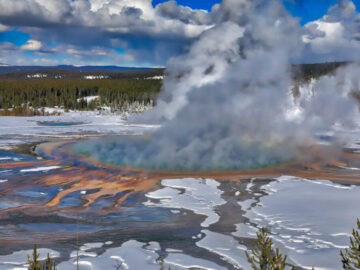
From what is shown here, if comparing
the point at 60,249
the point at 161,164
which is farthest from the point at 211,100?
the point at 60,249

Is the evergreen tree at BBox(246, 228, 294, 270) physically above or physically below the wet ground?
above

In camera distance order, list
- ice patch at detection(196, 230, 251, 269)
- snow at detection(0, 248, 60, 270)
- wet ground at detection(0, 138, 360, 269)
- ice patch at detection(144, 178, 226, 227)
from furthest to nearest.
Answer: ice patch at detection(144, 178, 226, 227) < wet ground at detection(0, 138, 360, 269) < ice patch at detection(196, 230, 251, 269) < snow at detection(0, 248, 60, 270)

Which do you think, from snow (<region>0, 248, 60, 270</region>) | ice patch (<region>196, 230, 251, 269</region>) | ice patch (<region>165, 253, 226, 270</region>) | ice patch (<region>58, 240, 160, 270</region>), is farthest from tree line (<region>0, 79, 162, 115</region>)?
ice patch (<region>165, 253, 226, 270</region>)

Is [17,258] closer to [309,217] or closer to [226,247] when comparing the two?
[226,247]

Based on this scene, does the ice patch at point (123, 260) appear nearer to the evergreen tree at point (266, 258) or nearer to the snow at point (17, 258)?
the snow at point (17, 258)

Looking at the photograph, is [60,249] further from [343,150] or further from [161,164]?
[343,150]

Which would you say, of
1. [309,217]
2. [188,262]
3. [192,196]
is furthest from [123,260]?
[309,217]

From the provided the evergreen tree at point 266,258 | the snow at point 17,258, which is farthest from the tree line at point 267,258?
the snow at point 17,258

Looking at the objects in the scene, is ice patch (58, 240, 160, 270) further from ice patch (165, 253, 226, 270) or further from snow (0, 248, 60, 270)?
snow (0, 248, 60, 270)
